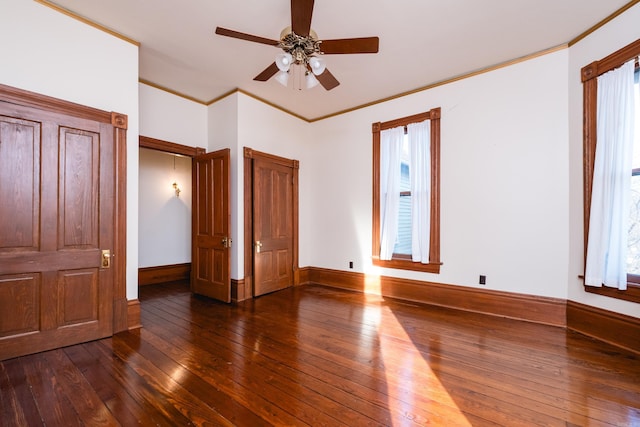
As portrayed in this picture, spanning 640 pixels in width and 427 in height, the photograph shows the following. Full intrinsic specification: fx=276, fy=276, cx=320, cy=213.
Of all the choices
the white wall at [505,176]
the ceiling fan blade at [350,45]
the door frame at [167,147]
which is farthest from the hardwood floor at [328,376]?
the ceiling fan blade at [350,45]

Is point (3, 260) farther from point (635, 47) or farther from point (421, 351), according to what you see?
point (635, 47)

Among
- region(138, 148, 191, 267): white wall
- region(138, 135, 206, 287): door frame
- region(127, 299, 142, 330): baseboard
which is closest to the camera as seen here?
region(127, 299, 142, 330): baseboard

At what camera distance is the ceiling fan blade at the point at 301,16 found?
202cm

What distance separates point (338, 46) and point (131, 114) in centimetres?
240

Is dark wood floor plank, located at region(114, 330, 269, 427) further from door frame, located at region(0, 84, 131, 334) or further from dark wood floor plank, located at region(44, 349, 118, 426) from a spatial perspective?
dark wood floor plank, located at region(44, 349, 118, 426)

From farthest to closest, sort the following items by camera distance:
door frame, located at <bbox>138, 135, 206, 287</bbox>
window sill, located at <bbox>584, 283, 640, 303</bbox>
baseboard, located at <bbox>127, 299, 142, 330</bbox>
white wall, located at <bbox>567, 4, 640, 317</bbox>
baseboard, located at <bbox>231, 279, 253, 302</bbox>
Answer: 1. baseboard, located at <bbox>231, 279, 253, 302</bbox>
2. door frame, located at <bbox>138, 135, 206, 287</bbox>
3. baseboard, located at <bbox>127, 299, 142, 330</bbox>
4. white wall, located at <bbox>567, 4, 640, 317</bbox>
5. window sill, located at <bbox>584, 283, 640, 303</bbox>

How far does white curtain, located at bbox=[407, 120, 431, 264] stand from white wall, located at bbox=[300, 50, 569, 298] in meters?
0.22

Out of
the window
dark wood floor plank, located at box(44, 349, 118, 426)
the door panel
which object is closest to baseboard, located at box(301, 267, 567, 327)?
the window

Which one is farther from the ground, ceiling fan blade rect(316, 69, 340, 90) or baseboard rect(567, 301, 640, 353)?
ceiling fan blade rect(316, 69, 340, 90)

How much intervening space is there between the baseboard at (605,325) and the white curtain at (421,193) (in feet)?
5.40

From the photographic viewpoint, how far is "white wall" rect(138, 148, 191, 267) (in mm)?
5406

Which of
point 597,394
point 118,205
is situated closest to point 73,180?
point 118,205

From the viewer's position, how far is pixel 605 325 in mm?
2727

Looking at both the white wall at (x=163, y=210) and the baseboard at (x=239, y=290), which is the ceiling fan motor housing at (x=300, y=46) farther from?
the white wall at (x=163, y=210)
